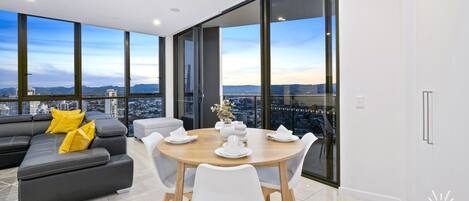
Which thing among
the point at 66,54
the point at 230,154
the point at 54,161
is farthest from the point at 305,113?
the point at 66,54

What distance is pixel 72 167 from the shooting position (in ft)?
7.56

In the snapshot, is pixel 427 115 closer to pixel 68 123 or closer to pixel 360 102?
pixel 360 102

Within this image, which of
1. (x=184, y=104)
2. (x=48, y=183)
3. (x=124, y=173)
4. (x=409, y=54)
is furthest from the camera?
(x=184, y=104)

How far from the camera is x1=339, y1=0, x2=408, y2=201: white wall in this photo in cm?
223

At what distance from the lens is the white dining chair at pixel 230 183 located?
4.10 feet

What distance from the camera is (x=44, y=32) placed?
4.71 meters

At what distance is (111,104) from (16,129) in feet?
6.15

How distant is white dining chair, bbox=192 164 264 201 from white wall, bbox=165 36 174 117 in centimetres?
516

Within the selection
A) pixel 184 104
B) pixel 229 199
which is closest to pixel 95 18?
pixel 184 104

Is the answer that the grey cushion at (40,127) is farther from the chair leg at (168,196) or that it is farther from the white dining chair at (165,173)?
the chair leg at (168,196)

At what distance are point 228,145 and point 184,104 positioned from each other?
4.48 meters

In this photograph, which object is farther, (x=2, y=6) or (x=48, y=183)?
(x=2, y=6)

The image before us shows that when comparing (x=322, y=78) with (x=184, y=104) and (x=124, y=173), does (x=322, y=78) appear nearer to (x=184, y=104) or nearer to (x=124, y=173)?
(x=124, y=173)

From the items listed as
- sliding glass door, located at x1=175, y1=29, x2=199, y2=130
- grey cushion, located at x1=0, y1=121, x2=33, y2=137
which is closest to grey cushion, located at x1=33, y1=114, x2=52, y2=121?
grey cushion, located at x1=0, y1=121, x2=33, y2=137
